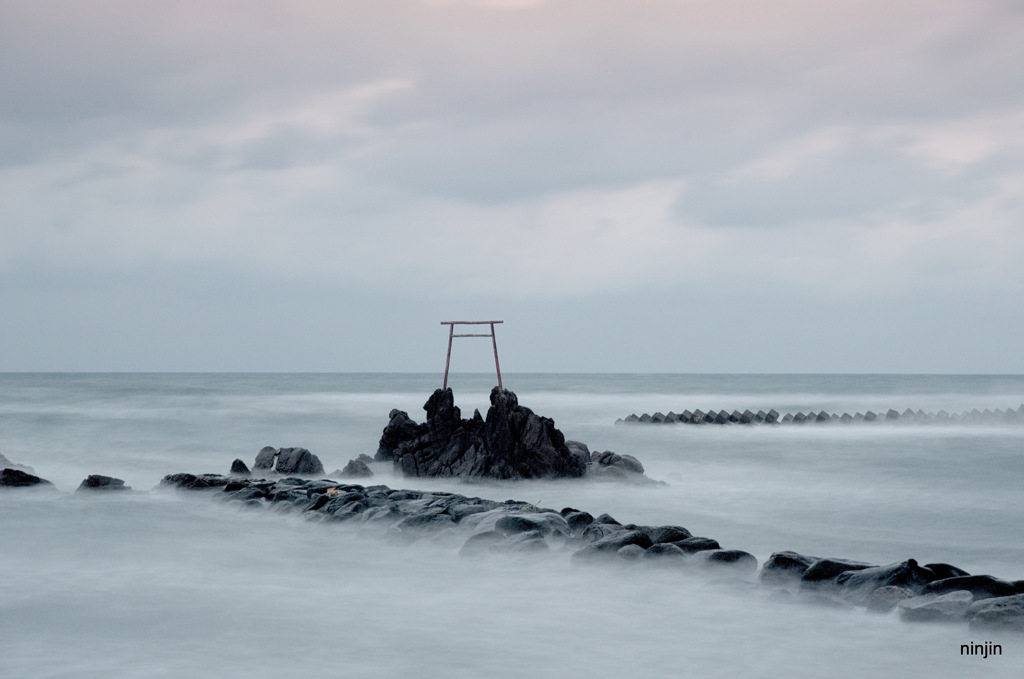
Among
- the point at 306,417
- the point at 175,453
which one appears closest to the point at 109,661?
the point at 175,453

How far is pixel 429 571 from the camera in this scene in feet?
27.4

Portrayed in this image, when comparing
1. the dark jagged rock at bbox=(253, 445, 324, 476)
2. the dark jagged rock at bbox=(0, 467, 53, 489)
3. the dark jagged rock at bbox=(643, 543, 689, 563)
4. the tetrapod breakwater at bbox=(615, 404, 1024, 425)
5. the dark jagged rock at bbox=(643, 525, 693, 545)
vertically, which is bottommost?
the dark jagged rock at bbox=(0, 467, 53, 489)

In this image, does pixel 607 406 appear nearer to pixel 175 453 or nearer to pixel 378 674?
pixel 175 453

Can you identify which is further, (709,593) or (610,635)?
(709,593)

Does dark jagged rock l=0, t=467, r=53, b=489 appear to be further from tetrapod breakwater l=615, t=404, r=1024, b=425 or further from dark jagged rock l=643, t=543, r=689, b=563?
tetrapod breakwater l=615, t=404, r=1024, b=425

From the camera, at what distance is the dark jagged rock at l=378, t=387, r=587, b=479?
627 inches

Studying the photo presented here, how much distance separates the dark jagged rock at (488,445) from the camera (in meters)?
15.9

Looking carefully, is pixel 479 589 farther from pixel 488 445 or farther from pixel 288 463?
pixel 288 463

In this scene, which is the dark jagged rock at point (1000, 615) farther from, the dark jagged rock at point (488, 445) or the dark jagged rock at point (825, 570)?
the dark jagged rock at point (488, 445)

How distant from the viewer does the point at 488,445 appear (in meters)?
16.3

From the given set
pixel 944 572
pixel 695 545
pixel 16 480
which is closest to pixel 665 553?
pixel 695 545

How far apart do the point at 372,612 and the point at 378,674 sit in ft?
4.56

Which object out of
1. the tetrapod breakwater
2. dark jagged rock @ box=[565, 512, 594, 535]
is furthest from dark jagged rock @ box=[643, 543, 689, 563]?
the tetrapod breakwater

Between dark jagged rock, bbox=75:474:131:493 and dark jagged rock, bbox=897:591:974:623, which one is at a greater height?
dark jagged rock, bbox=897:591:974:623
